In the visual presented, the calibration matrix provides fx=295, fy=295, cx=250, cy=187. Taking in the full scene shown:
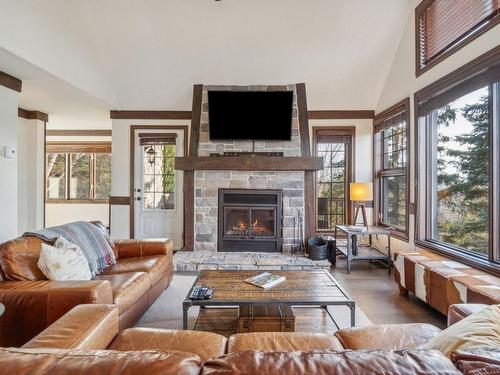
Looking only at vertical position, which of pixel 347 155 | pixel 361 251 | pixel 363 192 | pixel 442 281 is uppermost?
pixel 347 155

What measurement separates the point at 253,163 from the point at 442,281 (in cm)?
271

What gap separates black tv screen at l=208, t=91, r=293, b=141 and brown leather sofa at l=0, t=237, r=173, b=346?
8.17ft

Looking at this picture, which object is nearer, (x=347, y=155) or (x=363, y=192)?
(x=363, y=192)

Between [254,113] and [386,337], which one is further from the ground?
[254,113]

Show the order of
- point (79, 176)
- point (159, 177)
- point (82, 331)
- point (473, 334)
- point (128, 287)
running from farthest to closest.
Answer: point (79, 176)
point (159, 177)
point (128, 287)
point (82, 331)
point (473, 334)

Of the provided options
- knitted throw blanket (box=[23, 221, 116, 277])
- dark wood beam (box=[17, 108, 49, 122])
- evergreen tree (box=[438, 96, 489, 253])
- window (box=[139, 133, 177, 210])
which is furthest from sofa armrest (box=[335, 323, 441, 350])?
dark wood beam (box=[17, 108, 49, 122])

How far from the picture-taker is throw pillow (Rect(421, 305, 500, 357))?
0.98 meters

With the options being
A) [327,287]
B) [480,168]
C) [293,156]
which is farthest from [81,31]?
[480,168]

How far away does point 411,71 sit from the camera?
3.89 metres

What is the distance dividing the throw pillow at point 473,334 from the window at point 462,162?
6.32 feet

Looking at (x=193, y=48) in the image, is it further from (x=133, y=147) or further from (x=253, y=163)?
(x=133, y=147)

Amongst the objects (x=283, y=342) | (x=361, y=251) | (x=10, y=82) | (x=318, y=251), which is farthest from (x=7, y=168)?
(x=361, y=251)

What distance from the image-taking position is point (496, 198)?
2.58 metres

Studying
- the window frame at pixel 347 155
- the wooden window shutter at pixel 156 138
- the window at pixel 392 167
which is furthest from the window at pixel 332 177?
the wooden window shutter at pixel 156 138
